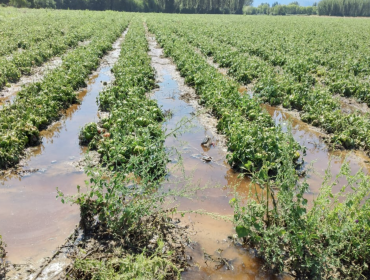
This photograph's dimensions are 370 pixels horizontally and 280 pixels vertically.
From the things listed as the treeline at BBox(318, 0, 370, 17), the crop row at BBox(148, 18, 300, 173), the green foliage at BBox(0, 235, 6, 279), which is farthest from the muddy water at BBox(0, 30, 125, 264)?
the treeline at BBox(318, 0, 370, 17)

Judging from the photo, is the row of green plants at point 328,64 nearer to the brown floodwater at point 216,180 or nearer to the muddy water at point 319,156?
the brown floodwater at point 216,180

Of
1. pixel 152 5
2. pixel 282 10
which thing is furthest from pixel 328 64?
pixel 282 10

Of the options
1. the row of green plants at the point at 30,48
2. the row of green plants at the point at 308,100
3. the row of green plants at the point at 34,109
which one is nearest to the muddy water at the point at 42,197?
the row of green plants at the point at 34,109

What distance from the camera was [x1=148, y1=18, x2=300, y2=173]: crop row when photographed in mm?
6285

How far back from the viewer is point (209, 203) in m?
5.55

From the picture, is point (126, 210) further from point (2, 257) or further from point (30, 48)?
point (30, 48)

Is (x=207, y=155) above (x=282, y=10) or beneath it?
beneath

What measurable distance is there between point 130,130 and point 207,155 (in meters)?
1.80

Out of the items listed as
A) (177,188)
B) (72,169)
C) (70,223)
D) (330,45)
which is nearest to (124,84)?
(72,169)

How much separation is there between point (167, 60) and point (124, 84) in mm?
7426

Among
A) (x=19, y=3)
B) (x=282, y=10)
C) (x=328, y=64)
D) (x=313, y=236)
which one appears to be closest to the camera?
(x=313, y=236)

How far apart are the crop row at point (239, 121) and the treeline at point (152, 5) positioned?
220 ft

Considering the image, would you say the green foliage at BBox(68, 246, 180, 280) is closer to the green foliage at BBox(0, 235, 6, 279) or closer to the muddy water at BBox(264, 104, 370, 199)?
the green foliage at BBox(0, 235, 6, 279)

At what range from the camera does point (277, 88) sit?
11055 mm
